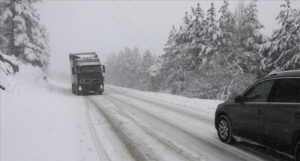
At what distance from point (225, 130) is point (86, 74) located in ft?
64.1

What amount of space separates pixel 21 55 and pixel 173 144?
2632cm

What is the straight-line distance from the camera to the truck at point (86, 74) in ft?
81.5

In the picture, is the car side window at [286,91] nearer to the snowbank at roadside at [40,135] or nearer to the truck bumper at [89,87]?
the snowbank at roadside at [40,135]

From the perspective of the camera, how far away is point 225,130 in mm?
7320

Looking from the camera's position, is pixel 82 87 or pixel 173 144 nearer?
pixel 173 144

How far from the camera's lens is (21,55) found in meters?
29.0

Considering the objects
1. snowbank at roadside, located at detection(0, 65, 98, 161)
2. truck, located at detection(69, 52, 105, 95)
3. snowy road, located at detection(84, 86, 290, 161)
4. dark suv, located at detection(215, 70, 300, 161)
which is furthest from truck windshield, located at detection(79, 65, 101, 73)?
dark suv, located at detection(215, 70, 300, 161)

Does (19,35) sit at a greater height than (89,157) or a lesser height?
greater

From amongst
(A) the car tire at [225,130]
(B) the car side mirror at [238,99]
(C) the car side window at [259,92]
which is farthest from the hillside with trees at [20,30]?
(C) the car side window at [259,92]

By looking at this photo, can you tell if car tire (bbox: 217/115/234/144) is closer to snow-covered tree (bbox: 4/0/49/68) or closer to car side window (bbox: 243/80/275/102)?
Result: car side window (bbox: 243/80/275/102)

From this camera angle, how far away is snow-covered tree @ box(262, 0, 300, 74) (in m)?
19.1

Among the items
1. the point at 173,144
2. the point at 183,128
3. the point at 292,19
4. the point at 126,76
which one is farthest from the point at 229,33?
Result: the point at 126,76

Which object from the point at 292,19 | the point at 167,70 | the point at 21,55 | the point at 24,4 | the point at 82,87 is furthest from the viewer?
the point at 167,70

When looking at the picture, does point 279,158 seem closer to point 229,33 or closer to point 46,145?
point 46,145
